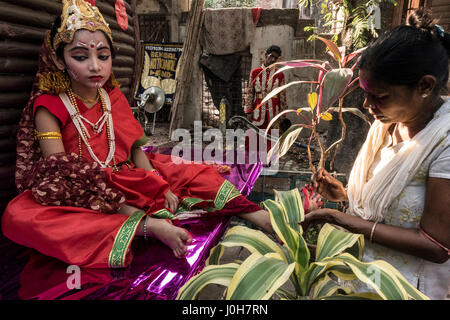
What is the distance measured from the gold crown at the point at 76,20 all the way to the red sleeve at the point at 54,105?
0.27m

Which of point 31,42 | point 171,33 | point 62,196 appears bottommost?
point 62,196

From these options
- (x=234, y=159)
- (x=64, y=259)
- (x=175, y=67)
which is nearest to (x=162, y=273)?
(x=64, y=259)

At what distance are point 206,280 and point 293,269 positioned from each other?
28 centimetres

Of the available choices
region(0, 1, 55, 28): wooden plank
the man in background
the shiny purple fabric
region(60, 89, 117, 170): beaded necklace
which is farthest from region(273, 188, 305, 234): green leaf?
the man in background

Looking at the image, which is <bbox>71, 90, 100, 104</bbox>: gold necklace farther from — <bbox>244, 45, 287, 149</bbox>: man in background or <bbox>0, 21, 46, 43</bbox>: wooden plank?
<bbox>244, 45, 287, 149</bbox>: man in background

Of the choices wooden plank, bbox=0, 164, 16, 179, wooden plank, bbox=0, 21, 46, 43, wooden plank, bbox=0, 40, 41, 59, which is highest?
wooden plank, bbox=0, 21, 46, 43

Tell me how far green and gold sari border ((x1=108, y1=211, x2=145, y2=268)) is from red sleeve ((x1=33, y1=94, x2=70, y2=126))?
2.29 ft

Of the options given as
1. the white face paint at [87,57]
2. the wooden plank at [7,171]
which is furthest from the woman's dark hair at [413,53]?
the wooden plank at [7,171]

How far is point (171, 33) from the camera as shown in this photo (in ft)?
25.4

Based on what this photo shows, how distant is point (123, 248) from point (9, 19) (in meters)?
1.31

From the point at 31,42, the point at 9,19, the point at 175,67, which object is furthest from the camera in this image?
the point at 175,67

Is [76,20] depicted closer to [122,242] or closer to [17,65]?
[17,65]

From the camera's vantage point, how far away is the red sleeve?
149cm
